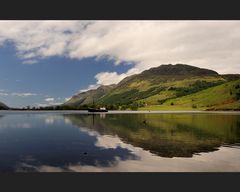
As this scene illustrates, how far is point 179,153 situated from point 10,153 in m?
26.7

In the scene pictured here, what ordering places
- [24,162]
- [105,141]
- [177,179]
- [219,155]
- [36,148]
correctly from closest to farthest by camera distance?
1. [177,179]
2. [24,162]
3. [219,155]
4. [36,148]
5. [105,141]

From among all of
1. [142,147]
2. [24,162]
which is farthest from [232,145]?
[24,162]

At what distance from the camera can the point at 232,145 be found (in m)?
58.4

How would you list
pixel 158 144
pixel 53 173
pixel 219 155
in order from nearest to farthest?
pixel 53 173, pixel 219 155, pixel 158 144

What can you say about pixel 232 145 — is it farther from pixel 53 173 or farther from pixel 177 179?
pixel 53 173

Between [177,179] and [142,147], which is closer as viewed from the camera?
[177,179]

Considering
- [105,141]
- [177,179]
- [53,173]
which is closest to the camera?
[177,179]

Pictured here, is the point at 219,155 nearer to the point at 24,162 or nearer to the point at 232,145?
the point at 232,145

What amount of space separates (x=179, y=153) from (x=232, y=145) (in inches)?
578

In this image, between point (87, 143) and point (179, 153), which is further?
point (87, 143)

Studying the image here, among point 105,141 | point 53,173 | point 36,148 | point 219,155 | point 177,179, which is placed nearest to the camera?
point 177,179

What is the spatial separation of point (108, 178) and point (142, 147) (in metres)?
22.2

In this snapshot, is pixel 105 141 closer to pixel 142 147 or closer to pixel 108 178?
pixel 142 147

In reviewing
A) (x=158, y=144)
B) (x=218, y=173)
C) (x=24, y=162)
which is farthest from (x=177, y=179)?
(x=158, y=144)
